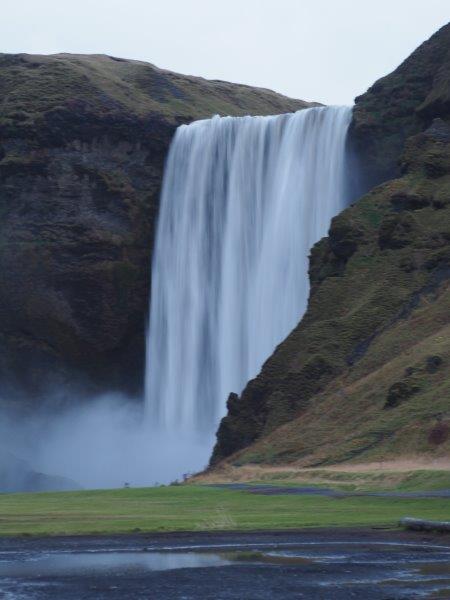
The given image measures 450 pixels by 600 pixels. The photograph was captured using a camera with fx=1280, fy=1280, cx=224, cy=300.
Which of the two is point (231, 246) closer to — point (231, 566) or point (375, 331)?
point (375, 331)

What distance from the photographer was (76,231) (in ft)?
331

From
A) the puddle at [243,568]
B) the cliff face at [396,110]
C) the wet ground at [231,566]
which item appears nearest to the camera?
the wet ground at [231,566]

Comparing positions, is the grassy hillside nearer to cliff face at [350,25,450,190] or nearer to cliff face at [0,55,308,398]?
cliff face at [0,55,308,398]

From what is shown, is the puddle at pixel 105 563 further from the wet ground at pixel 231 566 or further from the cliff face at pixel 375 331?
the cliff face at pixel 375 331

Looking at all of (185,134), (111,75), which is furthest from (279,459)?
(111,75)

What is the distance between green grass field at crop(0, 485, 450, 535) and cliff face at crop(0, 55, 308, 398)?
49661mm

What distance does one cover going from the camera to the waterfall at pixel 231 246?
89438 millimetres

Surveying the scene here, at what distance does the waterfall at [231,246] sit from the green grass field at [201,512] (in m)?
38.2

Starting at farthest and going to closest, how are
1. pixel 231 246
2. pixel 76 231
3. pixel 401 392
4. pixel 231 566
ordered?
1. pixel 76 231
2. pixel 231 246
3. pixel 401 392
4. pixel 231 566

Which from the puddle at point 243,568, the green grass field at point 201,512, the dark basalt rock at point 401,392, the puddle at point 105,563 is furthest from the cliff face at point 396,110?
the puddle at point 105,563

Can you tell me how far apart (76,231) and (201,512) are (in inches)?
2375

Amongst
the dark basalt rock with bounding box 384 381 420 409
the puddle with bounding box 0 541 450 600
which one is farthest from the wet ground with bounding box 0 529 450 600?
the dark basalt rock with bounding box 384 381 420 409

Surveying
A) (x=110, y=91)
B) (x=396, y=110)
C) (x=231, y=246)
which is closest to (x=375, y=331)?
(x=396, y=110)

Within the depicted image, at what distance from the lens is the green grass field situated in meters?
37.6
